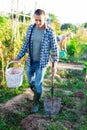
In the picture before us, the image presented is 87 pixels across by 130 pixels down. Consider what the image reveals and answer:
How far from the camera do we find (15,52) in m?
7.59

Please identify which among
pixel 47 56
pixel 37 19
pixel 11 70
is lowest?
pixel 11 70

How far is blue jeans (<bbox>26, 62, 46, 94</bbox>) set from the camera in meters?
5.70

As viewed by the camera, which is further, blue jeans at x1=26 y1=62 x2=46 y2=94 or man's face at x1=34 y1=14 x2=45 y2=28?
blue jeans at x1=26 y1=62 x2=46 y2=94

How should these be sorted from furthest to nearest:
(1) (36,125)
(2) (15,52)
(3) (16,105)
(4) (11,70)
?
1. (2) (15,52)
2. (4) (11,70)
3. (3) (16,105)
4. (1) (36,125)

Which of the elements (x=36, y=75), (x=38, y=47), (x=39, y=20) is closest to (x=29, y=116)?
(x=36, y=75)

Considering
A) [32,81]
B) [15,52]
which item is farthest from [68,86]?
[32,81]

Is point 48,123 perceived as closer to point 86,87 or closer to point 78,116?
point 78,116

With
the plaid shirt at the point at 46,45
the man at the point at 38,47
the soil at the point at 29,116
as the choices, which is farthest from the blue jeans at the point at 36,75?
the soil at the point at 29,116

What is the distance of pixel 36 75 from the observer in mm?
5730

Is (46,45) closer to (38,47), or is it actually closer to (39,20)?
(38,47)

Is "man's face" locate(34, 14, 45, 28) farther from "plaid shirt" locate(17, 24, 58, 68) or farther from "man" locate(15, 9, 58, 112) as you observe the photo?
"plaid shirt" locate(17, 24, 58, 68)

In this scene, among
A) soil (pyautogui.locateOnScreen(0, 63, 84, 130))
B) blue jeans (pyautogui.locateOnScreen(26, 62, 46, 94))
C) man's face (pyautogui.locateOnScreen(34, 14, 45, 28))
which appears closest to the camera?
soil (pyautogui.locateOnScreen(0, 63, 84, 130))

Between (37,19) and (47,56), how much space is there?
0.65 meters

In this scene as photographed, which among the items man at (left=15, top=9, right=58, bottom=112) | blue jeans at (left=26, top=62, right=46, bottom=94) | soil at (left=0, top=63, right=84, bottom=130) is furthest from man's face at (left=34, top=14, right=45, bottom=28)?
soil at (left=0, top=63, right=84, bottom=130)
